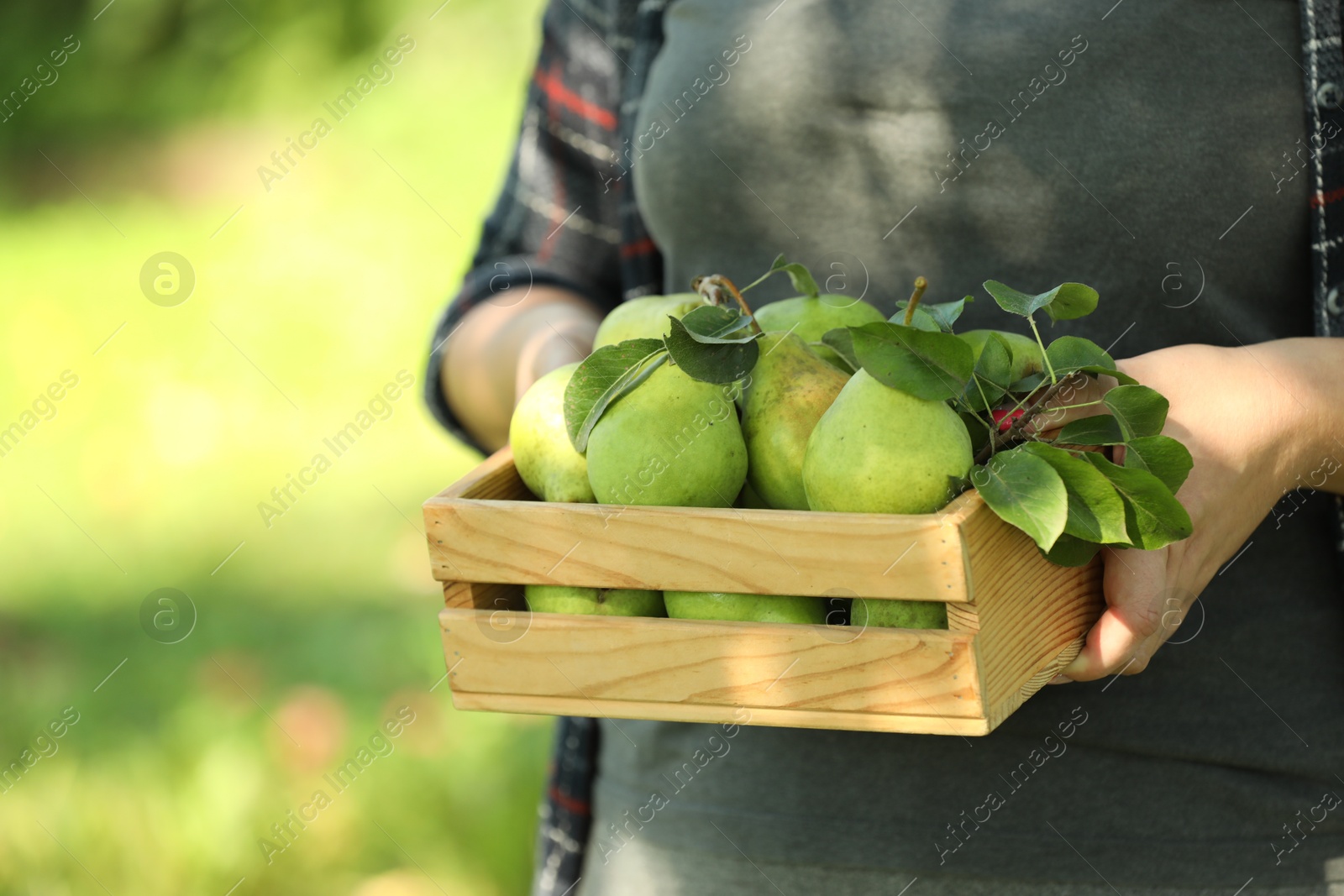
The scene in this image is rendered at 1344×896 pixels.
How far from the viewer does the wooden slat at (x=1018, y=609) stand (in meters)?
0.80

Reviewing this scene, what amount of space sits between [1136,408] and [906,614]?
9.2 inches

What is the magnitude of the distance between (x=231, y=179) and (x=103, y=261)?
4.39 ft

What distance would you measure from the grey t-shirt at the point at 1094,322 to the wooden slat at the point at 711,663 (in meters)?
0.31

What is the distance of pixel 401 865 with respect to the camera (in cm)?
229

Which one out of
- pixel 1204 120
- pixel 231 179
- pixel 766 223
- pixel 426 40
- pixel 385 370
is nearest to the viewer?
pixel 1204 120

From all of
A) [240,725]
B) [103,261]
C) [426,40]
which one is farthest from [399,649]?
[426,40]

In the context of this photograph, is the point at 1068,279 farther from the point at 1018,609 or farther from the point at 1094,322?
the point at 1018,609

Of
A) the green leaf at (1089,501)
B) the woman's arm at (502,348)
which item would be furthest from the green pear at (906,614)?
the woman's arm at (502,348)

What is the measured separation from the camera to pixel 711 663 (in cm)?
88

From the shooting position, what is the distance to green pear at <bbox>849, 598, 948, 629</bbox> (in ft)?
2.74

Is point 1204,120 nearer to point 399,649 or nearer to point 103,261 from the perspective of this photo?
point 399,649

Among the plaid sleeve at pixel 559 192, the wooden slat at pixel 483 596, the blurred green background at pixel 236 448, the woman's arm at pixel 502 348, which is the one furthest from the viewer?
the blurred green background at pixel 236 448

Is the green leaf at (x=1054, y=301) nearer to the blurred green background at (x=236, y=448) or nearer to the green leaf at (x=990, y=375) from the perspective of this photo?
the green leaf at (x=990, y=375)


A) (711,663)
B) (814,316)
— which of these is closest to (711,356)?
(814,316)
